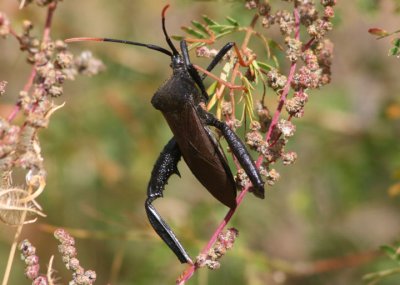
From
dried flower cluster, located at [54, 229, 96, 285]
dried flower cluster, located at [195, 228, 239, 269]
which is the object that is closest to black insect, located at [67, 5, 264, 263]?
dried flower cluster, located at [195, 228, 239, 269]

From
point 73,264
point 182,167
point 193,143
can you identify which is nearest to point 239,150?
point 193,143

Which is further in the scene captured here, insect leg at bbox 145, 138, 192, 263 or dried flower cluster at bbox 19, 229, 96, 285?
insect leg at bbox 145, 138, 192, 263

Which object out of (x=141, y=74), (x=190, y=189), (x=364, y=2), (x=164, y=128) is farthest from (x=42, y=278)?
(x=190, y=189)

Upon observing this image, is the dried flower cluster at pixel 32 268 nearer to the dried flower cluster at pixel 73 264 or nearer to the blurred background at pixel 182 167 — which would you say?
the dried flower cluster at pixel 73 264

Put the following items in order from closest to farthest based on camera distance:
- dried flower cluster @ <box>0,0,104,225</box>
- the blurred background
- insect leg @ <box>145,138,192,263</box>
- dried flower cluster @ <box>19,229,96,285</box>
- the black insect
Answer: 1. dried flower cluster @ <box>0,0,104,225</box>
2. dried flower cluster @ <box>19,229,96,285</box>
3. the black insect
4. insect leg @ <box>145,138,192,263</box>
5. the blurred background

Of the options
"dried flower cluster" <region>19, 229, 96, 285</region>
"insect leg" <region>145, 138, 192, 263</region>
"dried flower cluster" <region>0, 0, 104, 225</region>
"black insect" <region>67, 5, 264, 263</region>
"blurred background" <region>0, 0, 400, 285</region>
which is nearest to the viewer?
"dried flower cluster" <region>0, 0, 104, 225</region>

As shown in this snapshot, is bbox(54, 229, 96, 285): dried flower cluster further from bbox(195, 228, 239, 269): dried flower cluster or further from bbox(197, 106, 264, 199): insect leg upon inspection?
bbox(197, 106, 264, 199): insect leg

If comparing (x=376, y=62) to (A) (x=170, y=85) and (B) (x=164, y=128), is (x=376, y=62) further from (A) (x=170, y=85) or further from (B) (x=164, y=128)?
(A) (x=170, y=85)
